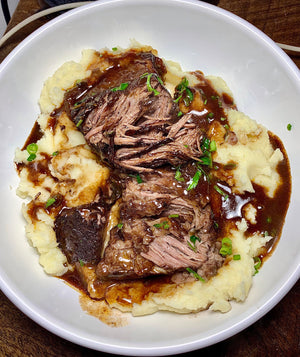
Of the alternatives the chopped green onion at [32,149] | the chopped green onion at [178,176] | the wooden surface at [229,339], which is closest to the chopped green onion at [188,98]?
the chopped green onion at [178,176]

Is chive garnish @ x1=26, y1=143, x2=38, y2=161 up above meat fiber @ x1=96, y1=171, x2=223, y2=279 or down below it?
above

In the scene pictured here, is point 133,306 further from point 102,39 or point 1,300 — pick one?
point 102,39

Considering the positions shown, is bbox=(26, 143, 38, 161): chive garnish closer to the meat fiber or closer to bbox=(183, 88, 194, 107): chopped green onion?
the meat fiber

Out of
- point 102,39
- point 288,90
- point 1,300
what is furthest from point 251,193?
point 1,300

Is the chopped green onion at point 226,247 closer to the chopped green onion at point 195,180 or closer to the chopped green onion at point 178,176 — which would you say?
the chopped green onion at point 195,180

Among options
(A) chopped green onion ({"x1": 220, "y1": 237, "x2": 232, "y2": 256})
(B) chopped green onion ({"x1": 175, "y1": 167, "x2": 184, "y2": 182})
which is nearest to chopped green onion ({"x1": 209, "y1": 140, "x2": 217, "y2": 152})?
(B) chopped green onion ({"x1": 175, "y1": 167, "x2": 184, "y2": 182})
